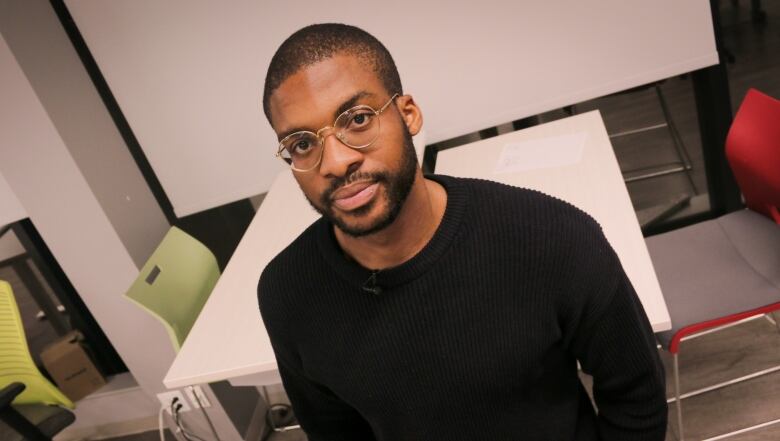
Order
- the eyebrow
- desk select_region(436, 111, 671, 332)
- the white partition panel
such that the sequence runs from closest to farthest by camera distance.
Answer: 1. the eyebrow
2. desk select_region(436, 111, 671, 332)
3. the white partition panel

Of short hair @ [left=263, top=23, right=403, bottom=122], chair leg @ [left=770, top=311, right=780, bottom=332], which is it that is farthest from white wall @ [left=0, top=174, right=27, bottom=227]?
chair leg @ [left=770, top=311, right=780, bottom=332]

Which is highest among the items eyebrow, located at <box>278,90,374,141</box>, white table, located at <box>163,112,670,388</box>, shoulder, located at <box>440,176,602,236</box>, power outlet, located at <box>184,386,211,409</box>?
eyebrow, located at <box>278,90,374,141</box>

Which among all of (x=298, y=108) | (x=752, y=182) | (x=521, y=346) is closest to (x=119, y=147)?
(x=298, y=108)

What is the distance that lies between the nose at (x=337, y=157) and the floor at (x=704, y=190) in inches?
69.1

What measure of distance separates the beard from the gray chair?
6.55ft

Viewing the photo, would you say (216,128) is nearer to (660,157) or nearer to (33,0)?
(33,0)

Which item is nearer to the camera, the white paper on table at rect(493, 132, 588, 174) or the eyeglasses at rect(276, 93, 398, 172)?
the eyeglasses at rect(276, 93, 398, 172)

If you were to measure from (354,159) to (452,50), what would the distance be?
1.74m

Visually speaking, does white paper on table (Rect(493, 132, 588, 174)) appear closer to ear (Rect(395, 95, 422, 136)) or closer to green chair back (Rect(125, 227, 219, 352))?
green chair back (Rect(125, 227, 219, 352))

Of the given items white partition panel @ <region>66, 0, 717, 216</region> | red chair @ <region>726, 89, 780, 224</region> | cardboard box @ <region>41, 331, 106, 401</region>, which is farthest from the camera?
cardboard box @ <region>41, 331, 106, 401</region>

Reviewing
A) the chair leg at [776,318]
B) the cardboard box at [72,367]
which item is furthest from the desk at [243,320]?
the chair leg at [776,318]

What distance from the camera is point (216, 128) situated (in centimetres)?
265

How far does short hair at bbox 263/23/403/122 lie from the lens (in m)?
0.86

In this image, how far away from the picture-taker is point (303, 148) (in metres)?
0.87
